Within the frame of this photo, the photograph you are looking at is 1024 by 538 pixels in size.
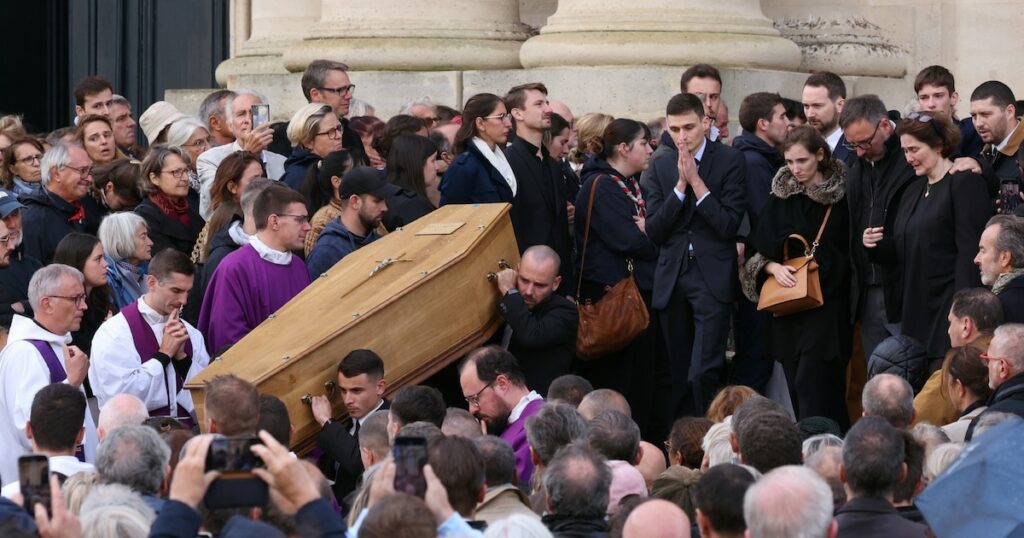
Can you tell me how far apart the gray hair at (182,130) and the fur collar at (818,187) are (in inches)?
132

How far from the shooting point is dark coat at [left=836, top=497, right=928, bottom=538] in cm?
583

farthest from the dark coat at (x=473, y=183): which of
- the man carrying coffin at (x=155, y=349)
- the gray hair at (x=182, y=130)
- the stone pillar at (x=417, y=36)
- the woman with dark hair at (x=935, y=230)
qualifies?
the stone pillar at (x=417, y=36)

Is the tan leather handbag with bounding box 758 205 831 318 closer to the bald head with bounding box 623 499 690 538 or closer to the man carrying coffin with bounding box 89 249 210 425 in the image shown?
the man carrying coffin with bounding box 89 249 210 425

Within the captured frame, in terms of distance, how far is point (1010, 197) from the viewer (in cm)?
942

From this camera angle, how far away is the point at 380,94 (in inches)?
508

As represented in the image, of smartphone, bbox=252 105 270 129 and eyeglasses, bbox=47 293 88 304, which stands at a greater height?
smartphone, bbox=252 105 270 129

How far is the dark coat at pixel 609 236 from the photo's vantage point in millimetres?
10094

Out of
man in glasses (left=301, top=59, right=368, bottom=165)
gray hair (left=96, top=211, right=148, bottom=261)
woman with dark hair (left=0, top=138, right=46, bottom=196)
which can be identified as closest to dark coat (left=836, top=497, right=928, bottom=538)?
gray hair (left=96, top=211, right=148, bottom=261)

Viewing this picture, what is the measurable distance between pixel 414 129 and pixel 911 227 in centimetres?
268

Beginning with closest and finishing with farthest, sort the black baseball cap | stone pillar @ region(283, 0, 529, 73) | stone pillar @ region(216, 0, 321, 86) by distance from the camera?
the black baseball cap, stone pillar @ region(283, 0, 529, 73), stone pillar @ region(216, 0, 321, 86)

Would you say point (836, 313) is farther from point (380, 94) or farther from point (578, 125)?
point (380, 94)

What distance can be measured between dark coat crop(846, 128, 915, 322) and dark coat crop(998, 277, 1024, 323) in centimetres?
Answer: 99

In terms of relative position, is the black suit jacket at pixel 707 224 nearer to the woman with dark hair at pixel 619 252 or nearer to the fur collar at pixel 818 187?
the woman with dark hair at pixel 619 252

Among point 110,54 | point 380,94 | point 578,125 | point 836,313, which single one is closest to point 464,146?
point 578,125
